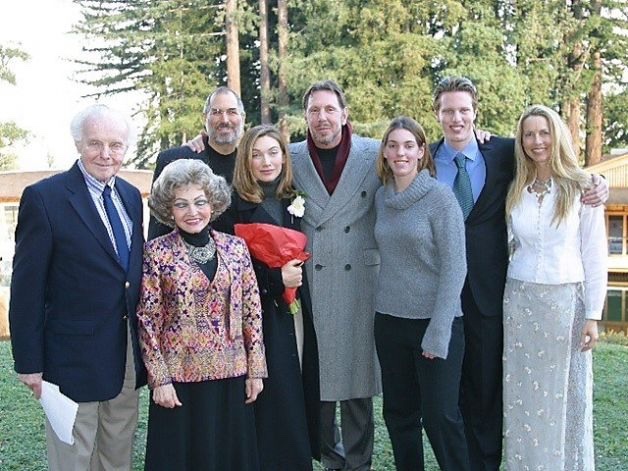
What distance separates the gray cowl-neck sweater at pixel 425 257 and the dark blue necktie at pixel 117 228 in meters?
1.26

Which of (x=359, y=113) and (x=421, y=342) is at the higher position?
(x=359, y=113)

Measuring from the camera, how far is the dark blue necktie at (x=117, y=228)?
323 centimetres

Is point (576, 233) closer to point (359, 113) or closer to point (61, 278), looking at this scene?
point (61, 278)

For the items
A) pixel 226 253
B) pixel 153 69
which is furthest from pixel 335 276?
pixel 153 69

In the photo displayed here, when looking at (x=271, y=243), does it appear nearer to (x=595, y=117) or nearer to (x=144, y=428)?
(x=144, y=428)

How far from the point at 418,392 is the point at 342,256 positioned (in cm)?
80

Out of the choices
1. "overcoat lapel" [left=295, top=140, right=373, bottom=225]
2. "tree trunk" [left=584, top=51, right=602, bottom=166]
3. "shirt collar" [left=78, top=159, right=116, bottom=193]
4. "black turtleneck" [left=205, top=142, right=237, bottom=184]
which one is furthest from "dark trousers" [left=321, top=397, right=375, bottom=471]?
"tree trunk" [left=584, top=51, right=602, bottom=166]

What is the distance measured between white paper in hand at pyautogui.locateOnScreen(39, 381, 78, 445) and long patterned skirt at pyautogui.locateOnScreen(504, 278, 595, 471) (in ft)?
7.11

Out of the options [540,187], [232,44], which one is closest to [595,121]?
[232,44]

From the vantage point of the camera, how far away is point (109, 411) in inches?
135

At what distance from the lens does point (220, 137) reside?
4.34 m

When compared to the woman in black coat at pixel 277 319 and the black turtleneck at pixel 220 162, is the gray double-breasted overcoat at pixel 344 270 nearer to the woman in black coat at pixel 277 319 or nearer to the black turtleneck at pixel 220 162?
the woman in black coat at pixel 277 319

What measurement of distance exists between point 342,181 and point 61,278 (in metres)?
1.57

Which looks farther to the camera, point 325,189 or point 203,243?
point 325,189
